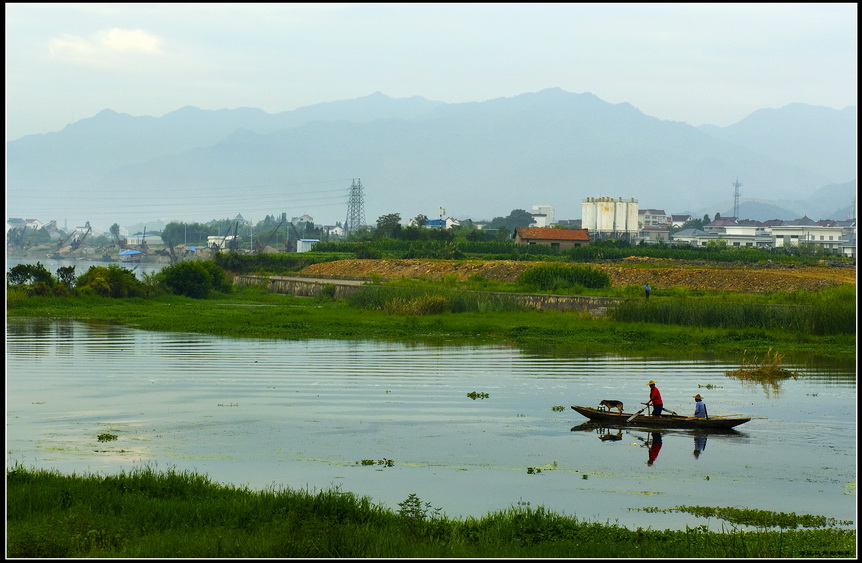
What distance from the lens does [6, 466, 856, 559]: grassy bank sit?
1005cm

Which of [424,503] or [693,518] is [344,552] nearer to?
[424,503]

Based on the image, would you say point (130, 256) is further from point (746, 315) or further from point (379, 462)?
point (379, 462)

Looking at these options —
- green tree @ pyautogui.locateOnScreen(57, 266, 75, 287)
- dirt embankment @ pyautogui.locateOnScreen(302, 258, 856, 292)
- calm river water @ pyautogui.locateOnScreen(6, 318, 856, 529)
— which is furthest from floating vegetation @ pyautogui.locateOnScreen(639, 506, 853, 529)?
green tree @ pyautogui.locateOnScreen(57, 266, 75, 287)

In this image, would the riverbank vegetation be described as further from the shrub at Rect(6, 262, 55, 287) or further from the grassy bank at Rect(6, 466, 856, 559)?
the grassy bank at Rect(6, 466, 856, 559)

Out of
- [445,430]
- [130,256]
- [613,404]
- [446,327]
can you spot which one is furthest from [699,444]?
[130,256]

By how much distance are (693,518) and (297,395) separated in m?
11.5

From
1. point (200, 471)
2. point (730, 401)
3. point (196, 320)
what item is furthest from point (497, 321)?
point (200, 471)

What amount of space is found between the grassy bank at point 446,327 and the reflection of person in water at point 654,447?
44.1 ft

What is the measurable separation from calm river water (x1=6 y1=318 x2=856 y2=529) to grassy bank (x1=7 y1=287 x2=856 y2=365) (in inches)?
149

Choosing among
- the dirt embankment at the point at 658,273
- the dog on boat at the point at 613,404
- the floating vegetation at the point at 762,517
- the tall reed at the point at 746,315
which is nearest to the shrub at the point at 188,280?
the dirt embankment at the point at 658,273

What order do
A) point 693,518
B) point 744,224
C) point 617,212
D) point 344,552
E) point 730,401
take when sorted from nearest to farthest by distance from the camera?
point 344,552 → point 693,518 → point 730,401 → point 617,212 → point 744,224

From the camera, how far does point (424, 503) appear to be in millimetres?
13188

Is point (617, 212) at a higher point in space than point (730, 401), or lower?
higher

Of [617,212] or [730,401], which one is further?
[617,212]
